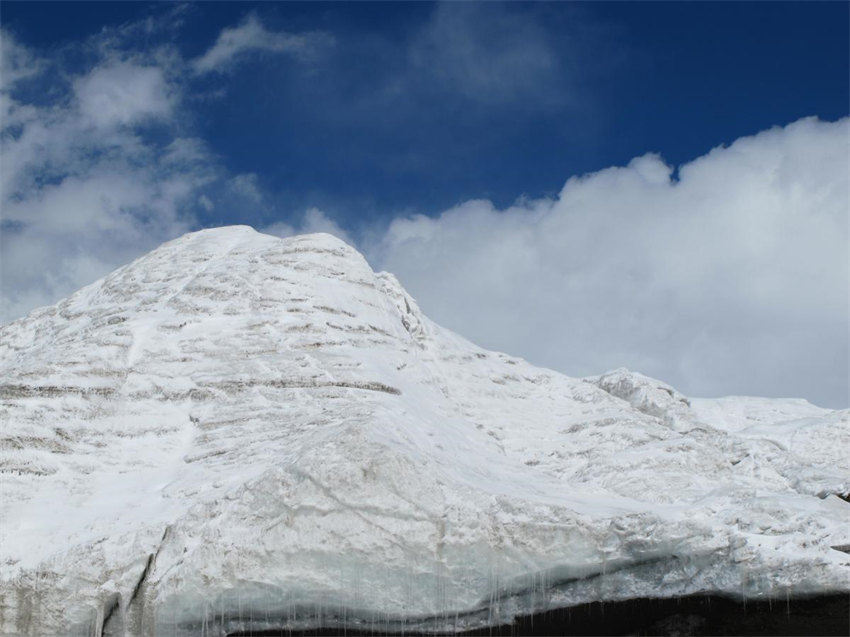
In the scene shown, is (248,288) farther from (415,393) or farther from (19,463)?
(19,463)

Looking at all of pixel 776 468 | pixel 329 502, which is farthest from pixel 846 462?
pixel 329 502

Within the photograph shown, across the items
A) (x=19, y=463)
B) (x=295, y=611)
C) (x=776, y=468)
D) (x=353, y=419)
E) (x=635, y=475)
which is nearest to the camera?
(x=295, y=611)

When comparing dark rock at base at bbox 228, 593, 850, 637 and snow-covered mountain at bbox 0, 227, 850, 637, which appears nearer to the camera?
snow-covered mountain at bbox 0, 227, 850, 637

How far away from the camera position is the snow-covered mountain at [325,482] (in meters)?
32.1

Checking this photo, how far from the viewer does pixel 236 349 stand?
48.5 m

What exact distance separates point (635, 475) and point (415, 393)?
10.6 metres

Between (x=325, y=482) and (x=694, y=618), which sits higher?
(x=325, y=482)

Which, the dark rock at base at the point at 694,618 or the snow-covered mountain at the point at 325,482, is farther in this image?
the dark rock at base at the point at 694,618

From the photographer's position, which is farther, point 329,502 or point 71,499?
point 71,499

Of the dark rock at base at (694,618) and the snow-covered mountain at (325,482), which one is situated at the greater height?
the snow-covered mountain at (325,482)

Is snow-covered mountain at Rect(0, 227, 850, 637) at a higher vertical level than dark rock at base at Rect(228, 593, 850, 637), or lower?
higher

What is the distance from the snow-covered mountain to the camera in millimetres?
32062

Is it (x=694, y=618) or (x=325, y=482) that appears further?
(x=325, y=482)

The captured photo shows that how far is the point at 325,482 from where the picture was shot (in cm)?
3312
